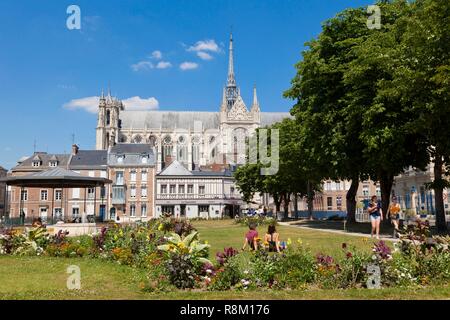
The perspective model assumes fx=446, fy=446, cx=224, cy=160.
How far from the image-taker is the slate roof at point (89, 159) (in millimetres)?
65438

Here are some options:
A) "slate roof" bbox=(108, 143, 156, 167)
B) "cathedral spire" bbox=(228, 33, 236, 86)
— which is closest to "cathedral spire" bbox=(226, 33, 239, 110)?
"cathedral spire" bbox=(228, 33, 236, 86)

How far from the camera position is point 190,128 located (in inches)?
4835

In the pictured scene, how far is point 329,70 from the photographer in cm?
2747

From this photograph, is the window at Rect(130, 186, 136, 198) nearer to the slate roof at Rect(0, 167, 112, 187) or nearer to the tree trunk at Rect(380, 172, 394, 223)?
the slate roof at Rect(0, 167, 112, 187)

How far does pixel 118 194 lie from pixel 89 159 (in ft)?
25.7

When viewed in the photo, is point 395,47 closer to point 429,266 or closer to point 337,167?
point 337,167

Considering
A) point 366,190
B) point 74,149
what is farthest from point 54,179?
point 366,190

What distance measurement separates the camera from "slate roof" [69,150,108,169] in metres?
65.4

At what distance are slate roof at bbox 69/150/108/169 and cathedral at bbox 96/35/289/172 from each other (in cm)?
4341

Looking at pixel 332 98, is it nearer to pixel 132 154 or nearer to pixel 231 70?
pixel 132 154

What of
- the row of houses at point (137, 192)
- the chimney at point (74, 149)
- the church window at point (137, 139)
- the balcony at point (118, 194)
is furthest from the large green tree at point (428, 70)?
the church window at point (137, 139)

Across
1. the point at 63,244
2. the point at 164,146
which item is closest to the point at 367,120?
the point at 63,244

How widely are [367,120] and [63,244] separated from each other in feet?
50.3

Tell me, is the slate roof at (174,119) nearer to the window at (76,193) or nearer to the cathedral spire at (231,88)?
the cathedral spire at (231,88)
